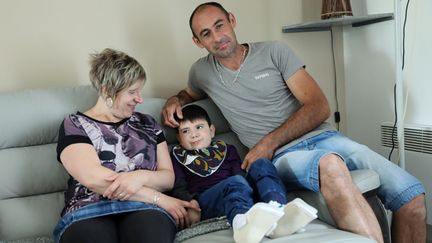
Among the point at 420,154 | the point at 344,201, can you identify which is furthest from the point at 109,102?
the point at 420,154

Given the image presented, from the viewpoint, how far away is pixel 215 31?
80.0 inches

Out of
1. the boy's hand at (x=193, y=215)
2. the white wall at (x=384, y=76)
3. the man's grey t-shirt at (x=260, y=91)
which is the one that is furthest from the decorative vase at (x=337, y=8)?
the boy's hand at (x=193, y=215)

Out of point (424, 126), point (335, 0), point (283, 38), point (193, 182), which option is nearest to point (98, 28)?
point (193, 182)

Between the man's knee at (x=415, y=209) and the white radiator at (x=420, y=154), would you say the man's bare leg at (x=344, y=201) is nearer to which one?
the man's knee at (x=415, y=209)

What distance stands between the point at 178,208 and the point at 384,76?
1.55 m

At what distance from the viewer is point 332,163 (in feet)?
4.95

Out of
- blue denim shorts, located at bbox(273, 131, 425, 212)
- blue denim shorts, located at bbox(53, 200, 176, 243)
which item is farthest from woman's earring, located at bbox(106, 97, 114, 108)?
blue denim shorts, located at bbox(273, 131, 425, 212)

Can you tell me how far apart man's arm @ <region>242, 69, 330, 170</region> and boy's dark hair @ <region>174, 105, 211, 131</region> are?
0.26 metres

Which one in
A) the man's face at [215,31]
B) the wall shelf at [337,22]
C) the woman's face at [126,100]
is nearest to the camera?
the woman's face at [126,100]

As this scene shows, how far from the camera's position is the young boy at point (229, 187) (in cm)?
127

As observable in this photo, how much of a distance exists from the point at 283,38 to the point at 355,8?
1.56 ft

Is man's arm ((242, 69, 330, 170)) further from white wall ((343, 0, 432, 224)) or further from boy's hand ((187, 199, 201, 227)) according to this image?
white wall ((343, 0, 432, 224))

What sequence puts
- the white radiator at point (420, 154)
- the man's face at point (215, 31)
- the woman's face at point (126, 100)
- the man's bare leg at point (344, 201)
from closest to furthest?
the man's bare leg at point (344, 201) → the woman's face at point (126, 100) → the man's face at point (215, 31) → the white radiator at point (420, 154)

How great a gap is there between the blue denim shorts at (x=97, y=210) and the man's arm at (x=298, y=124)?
53cm
